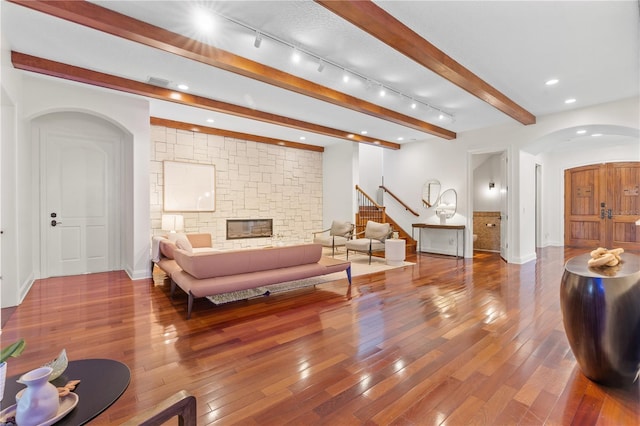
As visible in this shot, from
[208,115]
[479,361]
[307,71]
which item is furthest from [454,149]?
[479,361]

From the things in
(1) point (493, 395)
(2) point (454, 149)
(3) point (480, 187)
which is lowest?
(1) point (493, 395)

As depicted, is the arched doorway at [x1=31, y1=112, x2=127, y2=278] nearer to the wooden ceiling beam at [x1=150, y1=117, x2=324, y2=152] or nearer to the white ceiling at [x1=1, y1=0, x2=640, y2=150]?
the wooden ceiling beam at [x1=150, y1=117, x2=324, y2=152]

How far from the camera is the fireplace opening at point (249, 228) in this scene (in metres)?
7.44

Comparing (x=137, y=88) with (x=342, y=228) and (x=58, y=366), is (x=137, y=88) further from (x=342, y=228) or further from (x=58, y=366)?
(x=342, y=228)

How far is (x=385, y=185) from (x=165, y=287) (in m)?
6.50

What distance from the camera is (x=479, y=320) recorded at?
3.21 metres

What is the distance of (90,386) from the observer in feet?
3.79

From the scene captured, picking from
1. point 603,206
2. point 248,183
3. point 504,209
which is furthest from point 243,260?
point 603,206

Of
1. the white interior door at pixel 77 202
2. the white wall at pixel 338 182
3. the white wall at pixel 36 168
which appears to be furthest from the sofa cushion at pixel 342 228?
the white interior door at pixel 77 202

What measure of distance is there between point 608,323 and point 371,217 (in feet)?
21.3

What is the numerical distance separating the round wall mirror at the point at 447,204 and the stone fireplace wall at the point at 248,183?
11.0ft

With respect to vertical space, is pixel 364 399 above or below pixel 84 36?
below

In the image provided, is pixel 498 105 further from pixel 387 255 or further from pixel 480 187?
pixel 480 187

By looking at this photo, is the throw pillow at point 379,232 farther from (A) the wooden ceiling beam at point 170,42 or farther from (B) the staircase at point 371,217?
(A) the wooden ceiling beam at point 170,42
